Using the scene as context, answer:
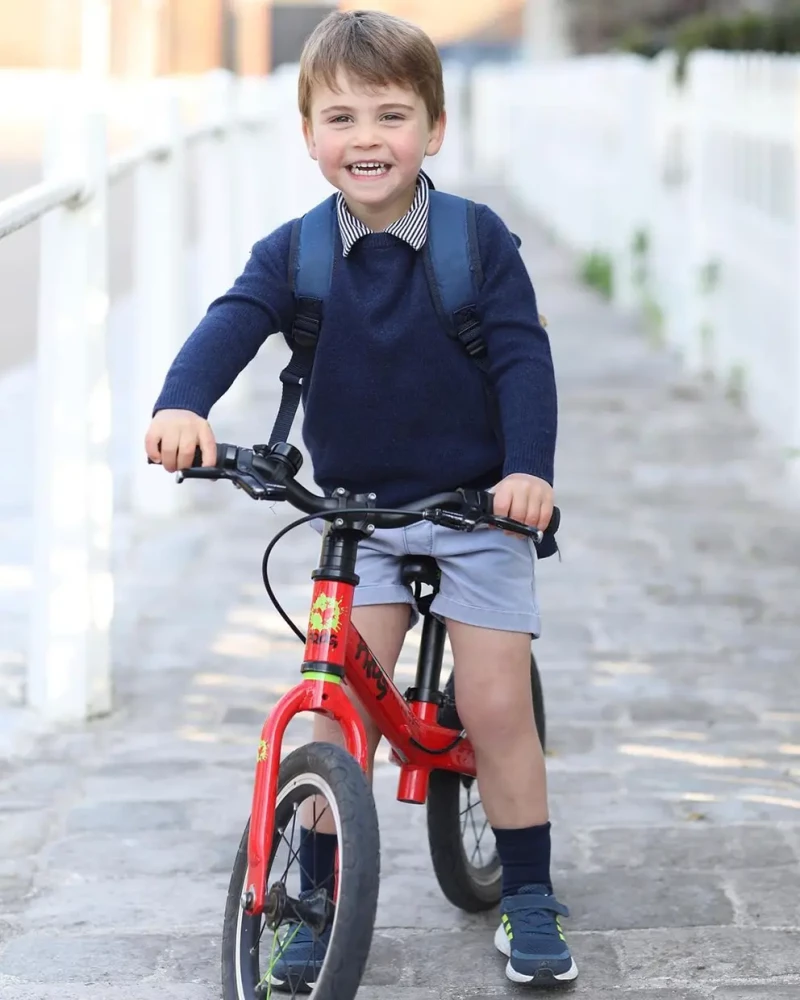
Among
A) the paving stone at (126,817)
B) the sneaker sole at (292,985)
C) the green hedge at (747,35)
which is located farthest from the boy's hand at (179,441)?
the green hedge at (747,35)

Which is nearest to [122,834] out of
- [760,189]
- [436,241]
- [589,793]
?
[589,793]

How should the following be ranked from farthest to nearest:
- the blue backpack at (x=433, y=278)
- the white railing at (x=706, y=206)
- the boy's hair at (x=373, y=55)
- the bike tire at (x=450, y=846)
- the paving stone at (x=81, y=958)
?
the white railing at (x=706, y=206), the bike tire at (x=450, y=846), the paving stone at (x=81, y=958), the blue backpack at (x=433, y=278), the boy's hair at (x=373, y=55)

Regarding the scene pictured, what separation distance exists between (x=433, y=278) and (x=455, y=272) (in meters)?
0.04

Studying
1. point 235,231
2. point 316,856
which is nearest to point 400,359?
point 316,856

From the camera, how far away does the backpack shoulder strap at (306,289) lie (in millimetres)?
3027

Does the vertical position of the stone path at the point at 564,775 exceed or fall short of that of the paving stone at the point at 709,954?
it falls short

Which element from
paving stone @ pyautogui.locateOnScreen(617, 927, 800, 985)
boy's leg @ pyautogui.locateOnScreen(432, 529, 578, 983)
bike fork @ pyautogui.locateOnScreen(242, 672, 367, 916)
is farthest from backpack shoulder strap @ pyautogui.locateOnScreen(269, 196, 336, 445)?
paving stone @ pyautogui.locateOnScreen(617, 927, 800, 985)

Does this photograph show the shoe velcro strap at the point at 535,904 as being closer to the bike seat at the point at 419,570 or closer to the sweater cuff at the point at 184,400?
the bike seat at the point at 419,570

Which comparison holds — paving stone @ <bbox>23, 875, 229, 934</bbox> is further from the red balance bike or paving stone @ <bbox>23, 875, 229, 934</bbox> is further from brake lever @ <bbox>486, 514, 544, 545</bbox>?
brake lever @ <bbox>486, 514, 544, 545</bbox>

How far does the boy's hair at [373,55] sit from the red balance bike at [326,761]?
23.7 inches

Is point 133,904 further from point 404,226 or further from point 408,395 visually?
point 404,226

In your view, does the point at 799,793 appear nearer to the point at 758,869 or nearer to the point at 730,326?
the point at 758,869

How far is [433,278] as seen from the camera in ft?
9.91

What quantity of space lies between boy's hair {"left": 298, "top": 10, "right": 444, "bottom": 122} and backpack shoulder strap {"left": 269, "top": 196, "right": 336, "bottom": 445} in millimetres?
208
